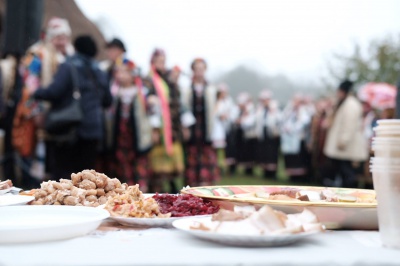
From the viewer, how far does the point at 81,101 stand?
13.5ft

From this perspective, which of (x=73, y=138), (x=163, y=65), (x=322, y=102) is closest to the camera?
(x=73, y=138)

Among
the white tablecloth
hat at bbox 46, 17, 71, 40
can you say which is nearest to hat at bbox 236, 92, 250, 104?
hat at bbox 46, 17, 71, 40

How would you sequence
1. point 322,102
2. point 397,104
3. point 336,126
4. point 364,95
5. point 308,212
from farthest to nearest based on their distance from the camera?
1. point 322,102
2. point 364,95
3. point 336,126
4. point 397,104
5. point 308,212

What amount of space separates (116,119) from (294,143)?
5705 mm

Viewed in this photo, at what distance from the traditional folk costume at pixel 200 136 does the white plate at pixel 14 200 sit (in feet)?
15.2

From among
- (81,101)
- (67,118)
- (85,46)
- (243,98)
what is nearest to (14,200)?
(67,118)

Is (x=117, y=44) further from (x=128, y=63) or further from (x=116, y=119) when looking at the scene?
(x=116, y=119)

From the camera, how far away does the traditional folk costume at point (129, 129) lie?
511 centimetres

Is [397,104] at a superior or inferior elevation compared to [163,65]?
inferior

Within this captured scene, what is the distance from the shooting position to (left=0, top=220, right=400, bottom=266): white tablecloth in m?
0.85

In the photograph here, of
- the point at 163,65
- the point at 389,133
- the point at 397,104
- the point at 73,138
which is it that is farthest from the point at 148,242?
the point at 163,65

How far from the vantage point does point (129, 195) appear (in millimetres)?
1229

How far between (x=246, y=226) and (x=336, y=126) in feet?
21.1

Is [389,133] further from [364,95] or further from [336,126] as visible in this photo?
[364,95]
